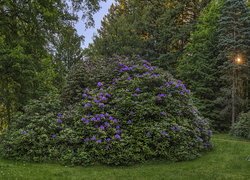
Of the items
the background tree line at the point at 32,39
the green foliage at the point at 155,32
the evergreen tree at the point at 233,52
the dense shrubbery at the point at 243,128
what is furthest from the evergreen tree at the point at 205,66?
the background tree line at the point at 32,39

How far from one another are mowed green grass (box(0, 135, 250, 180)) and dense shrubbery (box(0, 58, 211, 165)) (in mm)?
367

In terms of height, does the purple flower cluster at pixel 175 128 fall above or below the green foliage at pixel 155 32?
below

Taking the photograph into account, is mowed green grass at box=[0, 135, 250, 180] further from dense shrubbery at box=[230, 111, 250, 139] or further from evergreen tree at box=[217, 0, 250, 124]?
evergreen tree at box=[217, 0, 250, 124]

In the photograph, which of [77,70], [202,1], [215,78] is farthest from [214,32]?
[77,70]

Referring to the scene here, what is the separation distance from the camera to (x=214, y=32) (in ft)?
81.1

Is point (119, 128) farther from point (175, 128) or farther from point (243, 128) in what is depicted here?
point (243, 128)

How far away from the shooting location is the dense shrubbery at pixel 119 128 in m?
7.96

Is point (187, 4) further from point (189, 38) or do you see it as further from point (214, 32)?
point (214, 32)

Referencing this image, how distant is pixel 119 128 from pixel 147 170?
147 cm

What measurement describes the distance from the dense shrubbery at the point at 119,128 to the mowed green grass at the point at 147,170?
37 centimetres

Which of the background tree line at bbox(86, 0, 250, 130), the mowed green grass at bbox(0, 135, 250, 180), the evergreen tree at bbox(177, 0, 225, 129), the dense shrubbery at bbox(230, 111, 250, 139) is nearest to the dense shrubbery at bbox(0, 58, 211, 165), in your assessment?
the mowed green grass at bbox(0, 135, 250, 180)

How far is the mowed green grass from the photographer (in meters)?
6.64

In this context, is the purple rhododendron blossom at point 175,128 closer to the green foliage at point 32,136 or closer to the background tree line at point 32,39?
the green foliage at point 32,136

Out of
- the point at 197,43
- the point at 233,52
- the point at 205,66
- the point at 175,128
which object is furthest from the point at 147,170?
the point at 197,43
